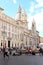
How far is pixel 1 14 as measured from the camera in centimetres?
5122

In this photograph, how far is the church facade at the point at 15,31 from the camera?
5244 centimetres

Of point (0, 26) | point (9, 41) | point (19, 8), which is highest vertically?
point (19, 8)

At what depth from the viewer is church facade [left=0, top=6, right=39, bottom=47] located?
52.4 meters

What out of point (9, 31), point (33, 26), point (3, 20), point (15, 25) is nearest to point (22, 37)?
point (15, 25)

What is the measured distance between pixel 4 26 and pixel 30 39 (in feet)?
76.0

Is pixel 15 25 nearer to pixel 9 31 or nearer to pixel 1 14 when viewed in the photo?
pixel 9 31

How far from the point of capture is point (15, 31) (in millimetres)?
60594

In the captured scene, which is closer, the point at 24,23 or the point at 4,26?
the point at 4,26

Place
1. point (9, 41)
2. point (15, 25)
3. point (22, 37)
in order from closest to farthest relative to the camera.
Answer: point (9, 41) < point (15, 25) < point (22, 37)

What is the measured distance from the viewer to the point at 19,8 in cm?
7231

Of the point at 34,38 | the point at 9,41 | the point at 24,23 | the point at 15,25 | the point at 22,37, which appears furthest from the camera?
the point at 34,38

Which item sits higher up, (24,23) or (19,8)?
(19,8)

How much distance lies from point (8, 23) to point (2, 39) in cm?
655

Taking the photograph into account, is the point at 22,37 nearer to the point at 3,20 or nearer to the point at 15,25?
the point at 15,25
